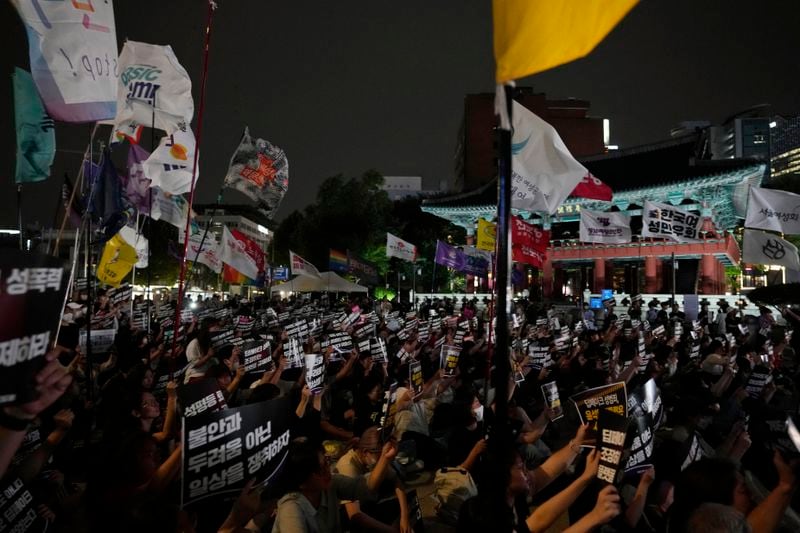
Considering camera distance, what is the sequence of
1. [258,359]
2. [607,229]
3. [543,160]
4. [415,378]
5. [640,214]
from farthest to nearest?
[640,214], [607,229], [415,378], [543,160], [258,359]

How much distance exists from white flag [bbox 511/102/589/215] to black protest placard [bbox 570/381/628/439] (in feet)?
8.72

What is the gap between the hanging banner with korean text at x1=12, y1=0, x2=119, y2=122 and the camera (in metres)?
5.84

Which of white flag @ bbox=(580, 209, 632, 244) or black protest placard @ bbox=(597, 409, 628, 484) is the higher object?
white flag @ bbox=(580, 209, 632, 244)

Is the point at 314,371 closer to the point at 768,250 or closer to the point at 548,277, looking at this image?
the point at 768,250

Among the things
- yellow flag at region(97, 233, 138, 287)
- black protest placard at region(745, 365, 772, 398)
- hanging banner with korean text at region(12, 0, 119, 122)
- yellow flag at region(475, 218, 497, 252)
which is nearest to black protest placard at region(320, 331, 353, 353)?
hanging banner with korean text at region(12, 0, 119, 122)

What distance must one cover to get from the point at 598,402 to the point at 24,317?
409 cm

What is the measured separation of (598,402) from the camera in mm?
4570

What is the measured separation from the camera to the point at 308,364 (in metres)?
6.26

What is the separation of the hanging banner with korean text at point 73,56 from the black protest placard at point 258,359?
3260 millimetres

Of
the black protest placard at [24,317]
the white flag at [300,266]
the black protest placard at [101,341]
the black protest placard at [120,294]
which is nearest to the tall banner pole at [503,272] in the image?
the black protest placard at [24,317]

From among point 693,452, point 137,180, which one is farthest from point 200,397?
point 137,180

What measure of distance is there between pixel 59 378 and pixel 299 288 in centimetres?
2198

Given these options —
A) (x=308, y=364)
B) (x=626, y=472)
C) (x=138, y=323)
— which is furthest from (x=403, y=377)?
(x=138, y=323)

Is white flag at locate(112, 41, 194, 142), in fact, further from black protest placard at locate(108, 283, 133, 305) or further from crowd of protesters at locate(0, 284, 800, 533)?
black protest placard at locate(108, 283, 133, 305)
